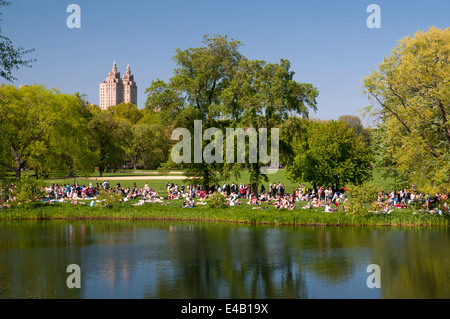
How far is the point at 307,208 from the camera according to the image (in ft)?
145

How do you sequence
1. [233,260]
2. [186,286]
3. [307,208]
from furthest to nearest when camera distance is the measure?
[307,208] → [233,260] → [186,286]

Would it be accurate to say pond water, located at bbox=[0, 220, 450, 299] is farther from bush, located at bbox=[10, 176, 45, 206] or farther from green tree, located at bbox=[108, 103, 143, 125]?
green tree, located at bbox=[108, 103, 143, 125]

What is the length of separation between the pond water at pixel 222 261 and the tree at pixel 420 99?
578 cm

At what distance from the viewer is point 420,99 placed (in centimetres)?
3994

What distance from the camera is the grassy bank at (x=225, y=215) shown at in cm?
3950

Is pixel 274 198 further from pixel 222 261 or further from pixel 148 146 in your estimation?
pixel 148 146

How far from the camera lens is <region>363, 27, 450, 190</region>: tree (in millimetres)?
39312

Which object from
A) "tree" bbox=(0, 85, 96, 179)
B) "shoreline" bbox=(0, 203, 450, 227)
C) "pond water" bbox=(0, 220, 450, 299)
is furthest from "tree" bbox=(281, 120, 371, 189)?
"tree" bbox=(0, 85, 96, 179)

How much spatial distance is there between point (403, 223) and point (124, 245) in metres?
21.9

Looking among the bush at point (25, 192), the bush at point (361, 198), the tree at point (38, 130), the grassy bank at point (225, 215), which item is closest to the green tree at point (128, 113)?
the tree at point (38, 130)

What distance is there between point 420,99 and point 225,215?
18728mm

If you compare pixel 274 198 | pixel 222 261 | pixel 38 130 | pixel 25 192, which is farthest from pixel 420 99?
pixel 38 130
